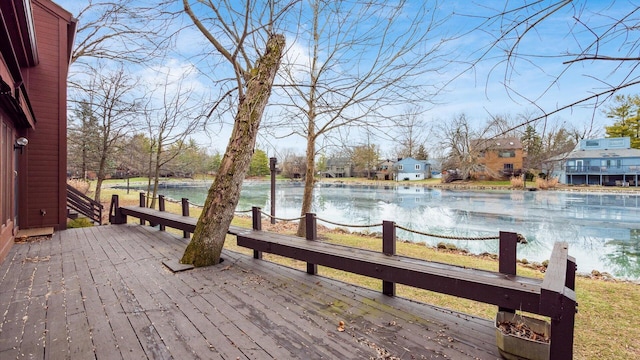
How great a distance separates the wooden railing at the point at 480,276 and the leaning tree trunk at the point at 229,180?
1.89 feet

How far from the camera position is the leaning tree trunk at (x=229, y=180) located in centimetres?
395

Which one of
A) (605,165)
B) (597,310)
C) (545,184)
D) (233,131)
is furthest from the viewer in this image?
(605,165)

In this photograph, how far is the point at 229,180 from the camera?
394 cm

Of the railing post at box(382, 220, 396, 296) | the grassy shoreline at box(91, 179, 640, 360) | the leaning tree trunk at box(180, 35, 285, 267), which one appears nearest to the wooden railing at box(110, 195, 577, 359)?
the railing post at box(382, 220, 396, 296)

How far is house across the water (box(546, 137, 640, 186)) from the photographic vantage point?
26.8 metres

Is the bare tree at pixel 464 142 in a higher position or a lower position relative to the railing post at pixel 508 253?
higher

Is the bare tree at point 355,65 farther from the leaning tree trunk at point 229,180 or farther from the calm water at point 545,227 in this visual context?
the calm water at point 545,227

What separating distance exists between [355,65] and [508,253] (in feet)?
15.7

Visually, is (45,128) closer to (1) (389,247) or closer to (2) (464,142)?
(1) (389,247)

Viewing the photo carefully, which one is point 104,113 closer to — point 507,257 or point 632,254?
point 507,257

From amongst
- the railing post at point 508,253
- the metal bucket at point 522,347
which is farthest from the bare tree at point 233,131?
the metal bucket at point 522,347

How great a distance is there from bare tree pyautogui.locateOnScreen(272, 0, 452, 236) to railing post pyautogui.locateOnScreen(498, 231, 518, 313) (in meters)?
3.53

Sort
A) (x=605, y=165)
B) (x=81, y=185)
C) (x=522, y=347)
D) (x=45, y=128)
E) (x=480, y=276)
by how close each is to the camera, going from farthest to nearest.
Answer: (x=605, y=165)
(x=81, y=185)
(x=45, y=128)
(x=480, y=276)
(x=522, y=347)

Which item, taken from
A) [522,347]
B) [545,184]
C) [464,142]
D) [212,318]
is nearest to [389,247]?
[522,347]
